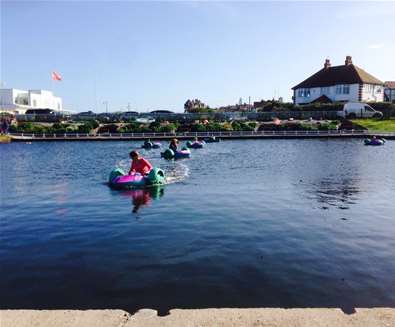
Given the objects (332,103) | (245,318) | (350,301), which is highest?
(332,103)

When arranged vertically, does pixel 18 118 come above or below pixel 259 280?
above

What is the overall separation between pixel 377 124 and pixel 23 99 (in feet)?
413

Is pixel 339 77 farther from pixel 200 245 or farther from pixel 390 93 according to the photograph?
pixel 200 245

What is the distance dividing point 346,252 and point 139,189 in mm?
12403

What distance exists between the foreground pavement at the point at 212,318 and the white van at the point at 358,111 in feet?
265

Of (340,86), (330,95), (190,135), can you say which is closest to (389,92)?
(340,86)

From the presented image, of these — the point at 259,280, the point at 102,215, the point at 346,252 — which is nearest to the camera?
the point at 259,280

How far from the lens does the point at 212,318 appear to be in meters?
6.23

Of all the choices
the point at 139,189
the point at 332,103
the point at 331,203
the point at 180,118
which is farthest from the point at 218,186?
the point at 332,103

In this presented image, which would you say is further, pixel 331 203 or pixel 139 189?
pixel 139 189

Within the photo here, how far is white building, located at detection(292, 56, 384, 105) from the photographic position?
291ft

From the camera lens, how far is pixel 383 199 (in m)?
18.4

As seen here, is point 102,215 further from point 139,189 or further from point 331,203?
point 331,203

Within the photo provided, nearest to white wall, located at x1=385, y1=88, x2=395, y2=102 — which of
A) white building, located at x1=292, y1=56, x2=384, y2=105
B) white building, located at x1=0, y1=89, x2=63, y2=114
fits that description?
white building, located at x1=292, y1=56, x2=384, y2=105
